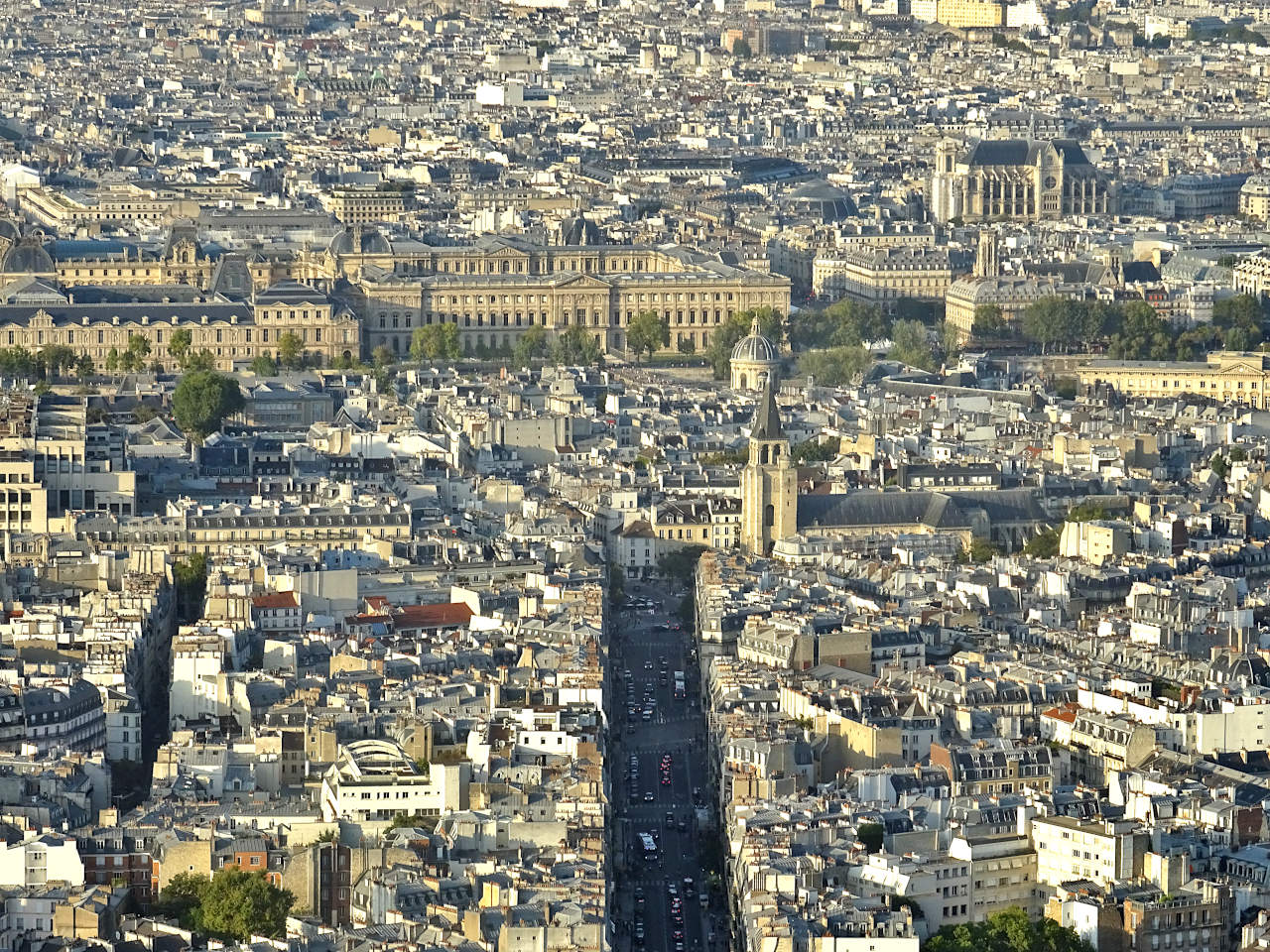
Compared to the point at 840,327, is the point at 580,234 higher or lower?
higher

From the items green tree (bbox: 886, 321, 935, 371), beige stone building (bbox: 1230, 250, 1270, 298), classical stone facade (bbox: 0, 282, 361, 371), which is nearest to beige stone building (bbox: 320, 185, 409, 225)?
classical stone facade (bbox: 0, 282, 361, 371)

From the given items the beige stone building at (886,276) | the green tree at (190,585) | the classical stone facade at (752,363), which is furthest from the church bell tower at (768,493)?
the beige stone building at (886,276)

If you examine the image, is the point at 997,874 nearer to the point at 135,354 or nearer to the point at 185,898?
the point at 185,898

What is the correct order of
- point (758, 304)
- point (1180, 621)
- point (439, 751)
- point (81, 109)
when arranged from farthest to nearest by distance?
point (81, 109)
point (758, 304)
point (1180, 621)
point (439, 751)

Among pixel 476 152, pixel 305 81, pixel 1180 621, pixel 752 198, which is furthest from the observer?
pixel 305 81

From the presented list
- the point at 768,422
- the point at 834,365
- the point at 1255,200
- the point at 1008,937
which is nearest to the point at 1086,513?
the point at 768,422

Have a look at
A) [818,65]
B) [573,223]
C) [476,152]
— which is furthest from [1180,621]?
[818,65]

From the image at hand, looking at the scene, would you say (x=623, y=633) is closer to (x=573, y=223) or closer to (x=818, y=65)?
(x=573, y=223)

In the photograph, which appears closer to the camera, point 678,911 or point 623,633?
point 678,911
